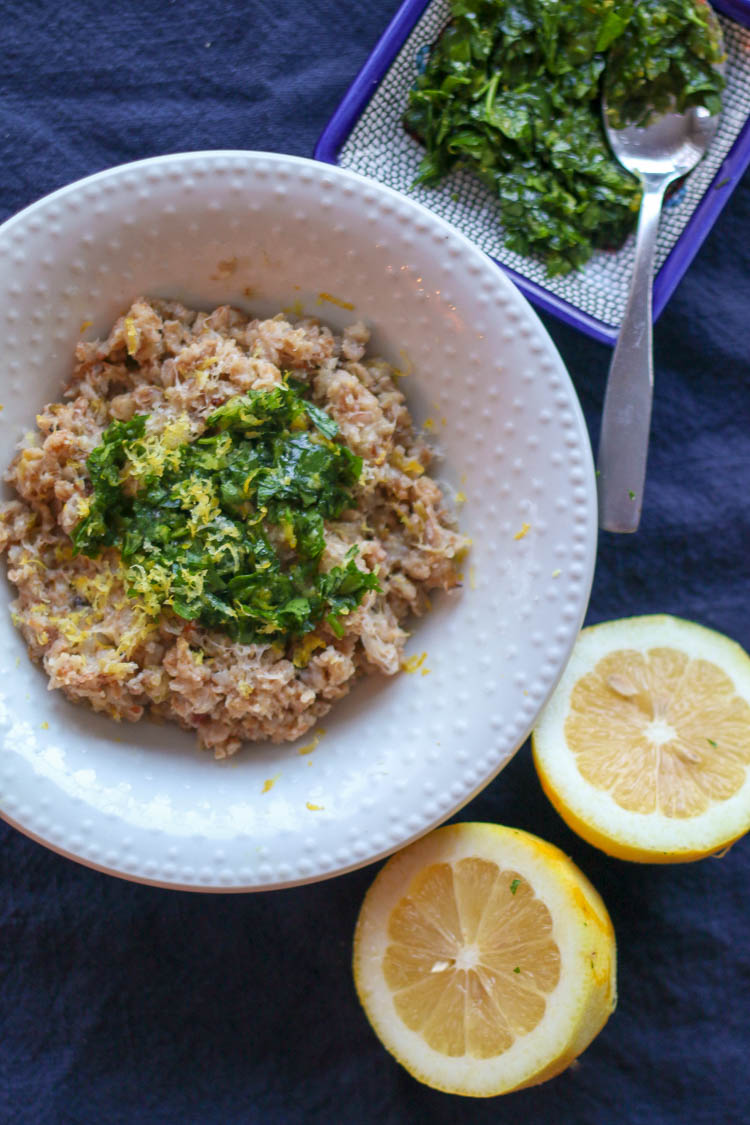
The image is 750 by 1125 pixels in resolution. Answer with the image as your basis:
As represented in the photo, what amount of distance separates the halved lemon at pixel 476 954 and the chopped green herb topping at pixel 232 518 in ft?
2.75

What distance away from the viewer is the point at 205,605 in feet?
7.55

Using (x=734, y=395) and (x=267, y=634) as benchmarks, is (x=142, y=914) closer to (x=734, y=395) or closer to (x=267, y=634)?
(x=267, y=634)

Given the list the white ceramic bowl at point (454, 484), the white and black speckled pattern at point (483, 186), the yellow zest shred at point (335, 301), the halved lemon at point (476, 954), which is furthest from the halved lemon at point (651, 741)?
the yellow zest shred at point (335, 301)

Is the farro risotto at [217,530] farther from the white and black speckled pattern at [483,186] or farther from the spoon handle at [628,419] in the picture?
the white and black speckled pattern at [483,186]

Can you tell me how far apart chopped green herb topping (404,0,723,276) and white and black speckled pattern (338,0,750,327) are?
4 cm

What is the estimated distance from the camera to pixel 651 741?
2.83 metres

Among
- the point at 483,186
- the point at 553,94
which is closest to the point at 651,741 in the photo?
the point at 483,186

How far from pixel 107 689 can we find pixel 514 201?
1.89m

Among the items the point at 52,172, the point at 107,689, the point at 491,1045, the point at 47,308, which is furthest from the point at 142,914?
the point at 52,172

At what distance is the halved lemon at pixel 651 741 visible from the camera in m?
2.70

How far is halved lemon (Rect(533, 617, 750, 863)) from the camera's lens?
2.70 m

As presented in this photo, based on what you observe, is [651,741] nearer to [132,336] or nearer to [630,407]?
[630,407]

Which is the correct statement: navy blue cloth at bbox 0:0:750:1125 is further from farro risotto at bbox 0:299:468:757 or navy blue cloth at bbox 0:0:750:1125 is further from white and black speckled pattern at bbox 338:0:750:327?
farro risotto at bbox 0:299:468:757

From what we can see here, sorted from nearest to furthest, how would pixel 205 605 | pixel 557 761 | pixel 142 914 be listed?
1. pixel 205 605
2. pixel 557 761
3. pixel 142 914
